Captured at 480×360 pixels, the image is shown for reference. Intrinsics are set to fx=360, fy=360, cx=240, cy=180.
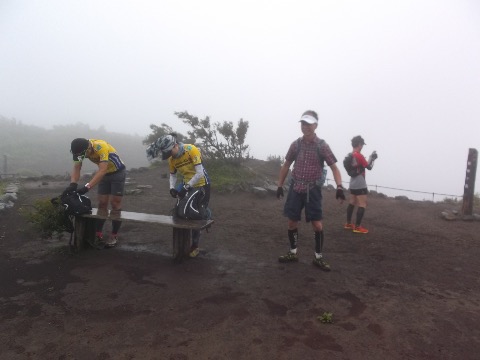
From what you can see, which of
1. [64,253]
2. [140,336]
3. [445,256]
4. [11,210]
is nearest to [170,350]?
[140,336]

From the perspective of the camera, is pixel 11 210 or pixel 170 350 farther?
pixel 11 210

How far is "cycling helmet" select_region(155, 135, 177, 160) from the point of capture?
4.90m

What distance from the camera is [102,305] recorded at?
152 inches

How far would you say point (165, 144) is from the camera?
490 cm

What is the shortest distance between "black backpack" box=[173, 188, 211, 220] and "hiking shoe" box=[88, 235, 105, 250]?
1.46 metres

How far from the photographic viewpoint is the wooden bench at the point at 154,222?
195 inches

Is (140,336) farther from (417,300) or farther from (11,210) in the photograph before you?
(11,210)

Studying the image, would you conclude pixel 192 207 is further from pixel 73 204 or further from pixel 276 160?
pixel 276 160

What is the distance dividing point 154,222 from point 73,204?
123 centimetres

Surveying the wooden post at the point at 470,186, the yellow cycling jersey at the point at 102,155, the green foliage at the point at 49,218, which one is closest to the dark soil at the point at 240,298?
the green foliage at the point at 49,218

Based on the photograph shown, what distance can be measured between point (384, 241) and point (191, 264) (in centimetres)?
360

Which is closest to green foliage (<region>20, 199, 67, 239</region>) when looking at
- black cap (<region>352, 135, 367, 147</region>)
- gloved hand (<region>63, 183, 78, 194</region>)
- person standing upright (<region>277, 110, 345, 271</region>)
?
gloved hand (<region>63, 183, 78, 194</region>)

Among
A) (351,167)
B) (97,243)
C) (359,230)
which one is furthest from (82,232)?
(359,230)

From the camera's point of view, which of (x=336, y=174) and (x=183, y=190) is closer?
(x=336, y=174)
